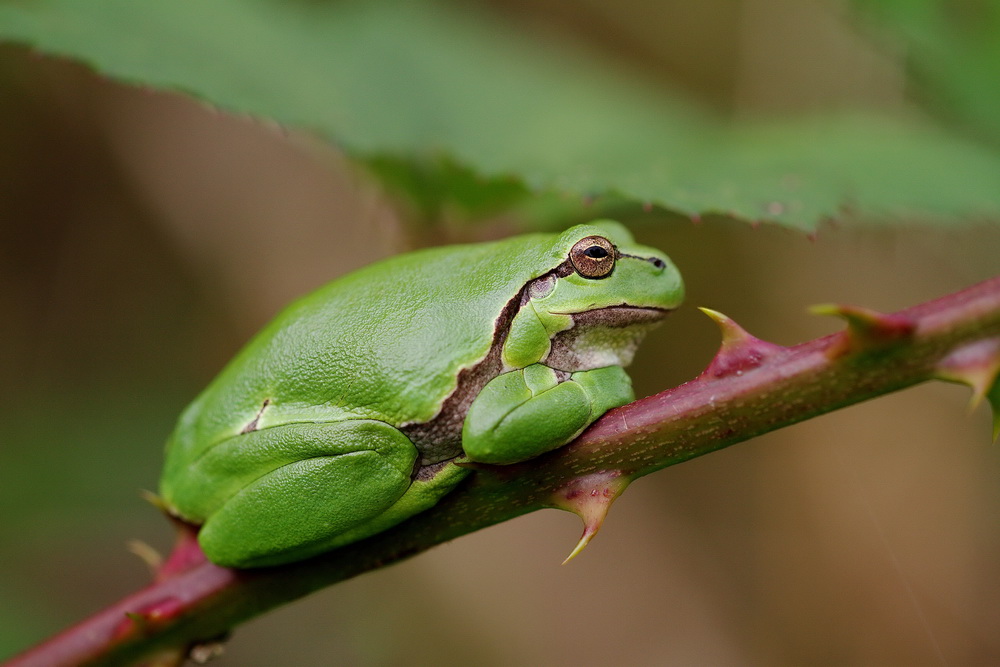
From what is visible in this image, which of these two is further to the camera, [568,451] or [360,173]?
[360,173]

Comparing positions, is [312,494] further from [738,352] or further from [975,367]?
[975,367]

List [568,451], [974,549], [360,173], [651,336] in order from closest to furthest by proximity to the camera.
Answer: [568,451], [360,173], [974,549], [651,336]

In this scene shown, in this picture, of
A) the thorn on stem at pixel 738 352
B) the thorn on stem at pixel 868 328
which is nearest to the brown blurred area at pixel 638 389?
the thorn on stem at pixel 738 352

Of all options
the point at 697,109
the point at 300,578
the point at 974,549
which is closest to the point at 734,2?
Answer: the point at 697,109

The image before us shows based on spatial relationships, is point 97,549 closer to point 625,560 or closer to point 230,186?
point 230,186

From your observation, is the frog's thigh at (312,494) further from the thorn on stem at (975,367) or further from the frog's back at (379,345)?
the thorn on stem at (975,367)

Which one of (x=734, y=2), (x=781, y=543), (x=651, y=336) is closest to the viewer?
(x=781, y=543)

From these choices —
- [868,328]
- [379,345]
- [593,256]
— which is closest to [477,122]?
[593,256]
